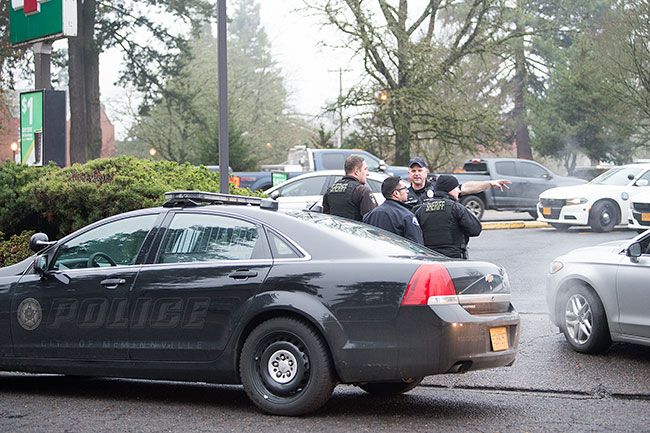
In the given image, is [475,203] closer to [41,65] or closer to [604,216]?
[604,216]

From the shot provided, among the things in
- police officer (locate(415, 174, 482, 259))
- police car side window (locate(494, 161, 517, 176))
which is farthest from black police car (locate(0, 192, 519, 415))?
police car side window (locate(494, 161, 517, 176))

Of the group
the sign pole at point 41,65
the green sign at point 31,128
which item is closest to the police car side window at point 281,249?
the green sign at point 31,128

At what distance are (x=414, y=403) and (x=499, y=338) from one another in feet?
3.38

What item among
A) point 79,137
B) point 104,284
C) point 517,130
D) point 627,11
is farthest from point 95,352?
point 517,130

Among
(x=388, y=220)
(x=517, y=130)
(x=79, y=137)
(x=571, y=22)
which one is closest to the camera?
(x=388, y=220)

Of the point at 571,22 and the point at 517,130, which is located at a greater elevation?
the point at 571,22

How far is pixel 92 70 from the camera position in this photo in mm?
37438

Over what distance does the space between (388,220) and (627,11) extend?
32.1 m

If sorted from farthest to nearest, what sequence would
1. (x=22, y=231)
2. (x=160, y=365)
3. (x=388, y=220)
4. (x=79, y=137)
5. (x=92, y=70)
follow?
(x=92, y=70), (x=79, y=137), (x=22, y=231), (x=388, y=220), (x=160, y=365)

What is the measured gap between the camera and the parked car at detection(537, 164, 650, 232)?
24172 millimetres

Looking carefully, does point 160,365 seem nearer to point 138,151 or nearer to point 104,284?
point 104,284

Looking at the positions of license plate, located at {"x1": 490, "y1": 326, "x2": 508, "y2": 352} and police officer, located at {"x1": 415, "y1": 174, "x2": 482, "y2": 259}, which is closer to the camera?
license plate, located at {"x1": 490, "y1": 326, "x2": 508, "y2": 352}

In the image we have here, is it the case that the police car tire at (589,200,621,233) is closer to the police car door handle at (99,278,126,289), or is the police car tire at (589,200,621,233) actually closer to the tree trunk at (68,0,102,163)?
the tree trunk at (68,0,102,163)

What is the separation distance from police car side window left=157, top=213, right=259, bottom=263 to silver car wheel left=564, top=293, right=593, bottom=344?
12.2 feet
